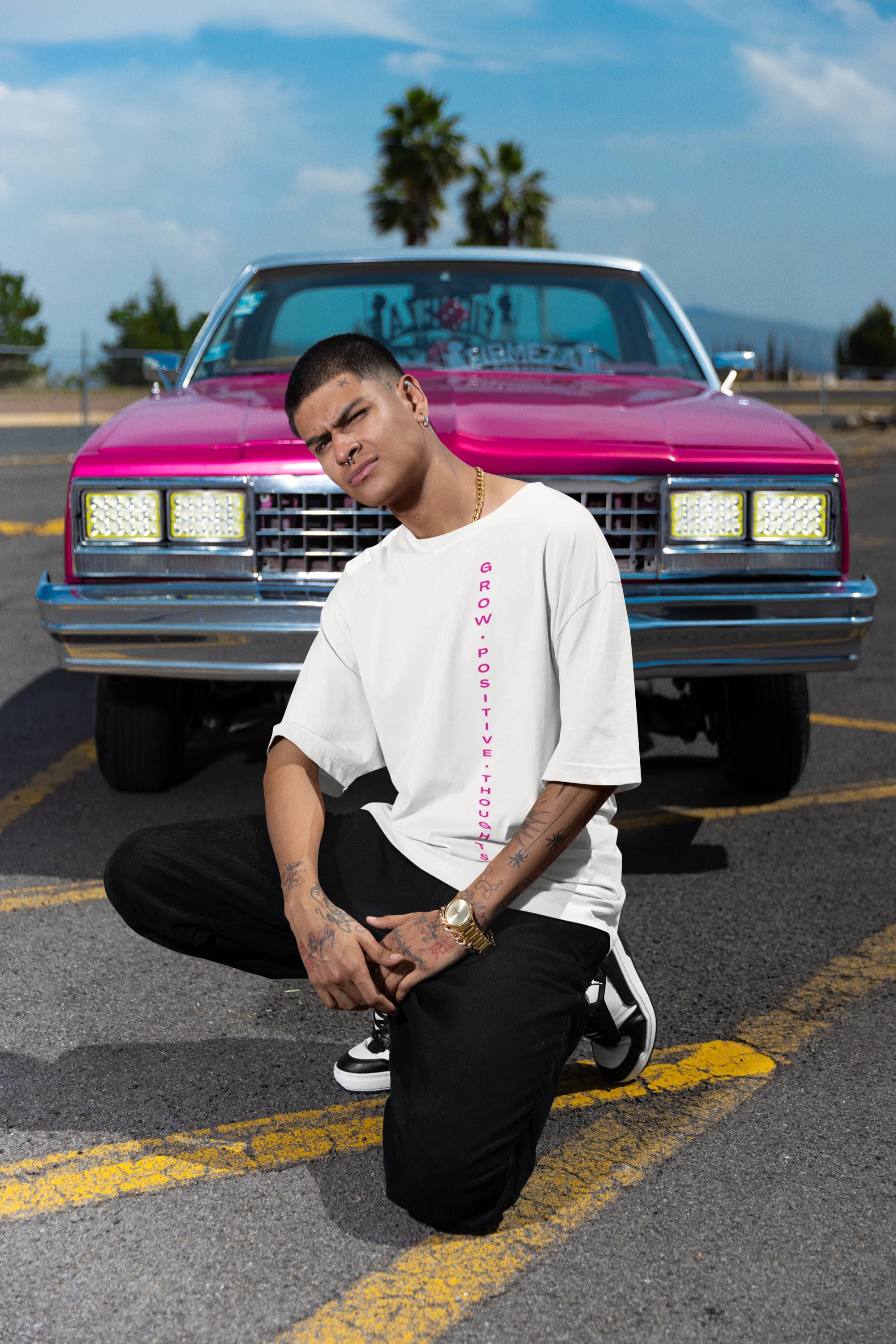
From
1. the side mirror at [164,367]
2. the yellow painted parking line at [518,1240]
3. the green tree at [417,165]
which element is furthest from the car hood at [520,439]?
the green tree at [417,165]

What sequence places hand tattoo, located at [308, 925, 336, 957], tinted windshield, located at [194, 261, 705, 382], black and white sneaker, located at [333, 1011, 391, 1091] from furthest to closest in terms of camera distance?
tinted windshield, located at [194, 261, 705, 382]
black and white sneaker, located at [333, 1011, 391, 1091]
hand tattoo, located at [308, 925, 336, 957]

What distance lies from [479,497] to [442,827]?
1.97 feet

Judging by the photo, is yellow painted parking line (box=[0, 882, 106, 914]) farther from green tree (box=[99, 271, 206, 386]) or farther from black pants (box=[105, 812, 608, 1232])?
green tree (box=[99, 271, 206, 386])

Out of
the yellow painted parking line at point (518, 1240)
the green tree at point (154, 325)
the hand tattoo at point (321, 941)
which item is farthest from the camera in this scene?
the green tree at point (154, 325)

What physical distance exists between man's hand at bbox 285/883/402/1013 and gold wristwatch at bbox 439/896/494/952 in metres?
0.10

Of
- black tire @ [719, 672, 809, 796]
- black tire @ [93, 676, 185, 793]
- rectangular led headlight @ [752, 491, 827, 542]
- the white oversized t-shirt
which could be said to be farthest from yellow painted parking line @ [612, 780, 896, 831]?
the white oversized t-shirt

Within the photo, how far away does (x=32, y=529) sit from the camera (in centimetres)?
1112

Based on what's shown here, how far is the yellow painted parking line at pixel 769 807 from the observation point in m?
4.23

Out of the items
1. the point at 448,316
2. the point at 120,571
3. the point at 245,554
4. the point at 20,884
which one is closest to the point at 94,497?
the point at 120,571

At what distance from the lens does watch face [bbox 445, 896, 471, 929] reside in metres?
2.15

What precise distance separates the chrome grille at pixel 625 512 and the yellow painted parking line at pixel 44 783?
2088 millimetres

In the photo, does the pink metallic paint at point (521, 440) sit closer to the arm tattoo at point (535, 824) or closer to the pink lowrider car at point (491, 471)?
the pink lowrider car at point (491, 471)

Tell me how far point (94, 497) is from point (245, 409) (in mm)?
540

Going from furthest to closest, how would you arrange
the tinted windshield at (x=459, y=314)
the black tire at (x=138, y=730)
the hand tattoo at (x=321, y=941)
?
the tinted windshield at (x=459, y=314) < the black tire at (x=138, y=730) < the hand tattoo at (x=321, y=941)
